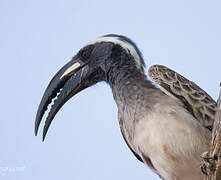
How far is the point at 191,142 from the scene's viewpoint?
2.43m

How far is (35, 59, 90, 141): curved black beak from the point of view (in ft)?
10.3

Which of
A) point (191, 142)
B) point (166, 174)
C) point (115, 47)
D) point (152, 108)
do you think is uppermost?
point (115, 47)

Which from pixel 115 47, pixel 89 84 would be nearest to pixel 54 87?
pixel 89 84

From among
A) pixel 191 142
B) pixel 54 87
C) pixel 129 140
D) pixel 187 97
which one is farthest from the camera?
pixel 54 87

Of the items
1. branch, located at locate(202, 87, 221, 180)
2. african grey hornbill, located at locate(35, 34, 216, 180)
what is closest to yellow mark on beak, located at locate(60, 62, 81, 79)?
african grey hornbill, located at locate(35, 34, 216, 180)

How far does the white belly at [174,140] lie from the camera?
244 centimetres

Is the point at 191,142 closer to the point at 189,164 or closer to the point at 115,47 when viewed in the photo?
the point at 189,164

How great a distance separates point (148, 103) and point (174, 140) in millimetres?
284

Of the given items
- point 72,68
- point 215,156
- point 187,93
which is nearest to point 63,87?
point 72,68

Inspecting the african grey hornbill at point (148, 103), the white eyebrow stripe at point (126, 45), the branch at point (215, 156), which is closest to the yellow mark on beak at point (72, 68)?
the african grey hornbill at point (148, 103)

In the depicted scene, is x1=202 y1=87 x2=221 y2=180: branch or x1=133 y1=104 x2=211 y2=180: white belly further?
x1=133 y1=104 x2=211 y2=180: white belly

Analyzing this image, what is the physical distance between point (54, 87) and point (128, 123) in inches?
27.4

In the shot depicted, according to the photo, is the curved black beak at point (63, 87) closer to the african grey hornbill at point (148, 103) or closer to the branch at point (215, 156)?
the african grey hornbill at point (148, 103)

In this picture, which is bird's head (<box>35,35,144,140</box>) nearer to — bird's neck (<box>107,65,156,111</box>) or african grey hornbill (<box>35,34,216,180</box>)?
african grey hornbill (<box>35,34,216,180</box>)
